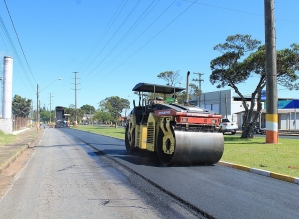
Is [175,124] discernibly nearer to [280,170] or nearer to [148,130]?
[148,130]

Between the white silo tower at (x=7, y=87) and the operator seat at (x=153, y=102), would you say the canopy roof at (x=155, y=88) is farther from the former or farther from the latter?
the white silo tower at (x=7, y=87)

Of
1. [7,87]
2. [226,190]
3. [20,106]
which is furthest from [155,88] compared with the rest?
[20,106]

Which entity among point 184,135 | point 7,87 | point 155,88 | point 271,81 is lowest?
point 184,135

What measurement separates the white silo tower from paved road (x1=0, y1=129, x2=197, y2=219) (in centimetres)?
2185

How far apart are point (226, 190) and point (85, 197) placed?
2994 mm

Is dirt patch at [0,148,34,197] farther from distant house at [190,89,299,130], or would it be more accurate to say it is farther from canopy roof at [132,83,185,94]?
distant house at [190,89,299,130]

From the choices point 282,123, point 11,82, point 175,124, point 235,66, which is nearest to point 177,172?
point 175,124

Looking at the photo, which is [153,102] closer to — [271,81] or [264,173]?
[264,173]

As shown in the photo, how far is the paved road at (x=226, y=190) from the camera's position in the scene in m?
5.39

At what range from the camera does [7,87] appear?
2916cm

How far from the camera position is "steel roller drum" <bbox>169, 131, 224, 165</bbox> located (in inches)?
382

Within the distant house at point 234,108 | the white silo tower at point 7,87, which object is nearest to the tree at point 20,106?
the distant house at point 234,108

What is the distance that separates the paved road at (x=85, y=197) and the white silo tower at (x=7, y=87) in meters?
21.9

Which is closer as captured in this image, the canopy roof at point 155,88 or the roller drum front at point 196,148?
the roller drum front at point 196,148
